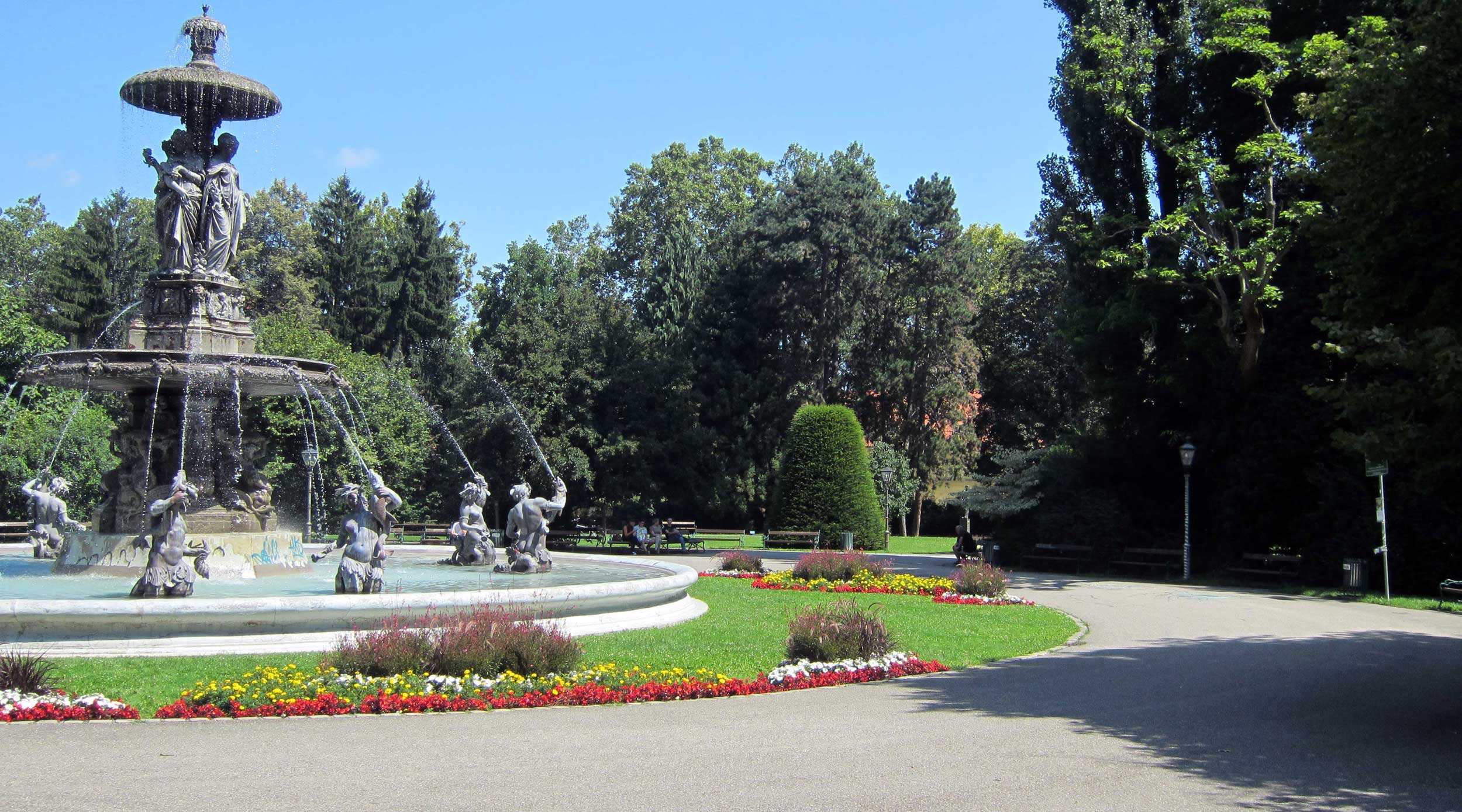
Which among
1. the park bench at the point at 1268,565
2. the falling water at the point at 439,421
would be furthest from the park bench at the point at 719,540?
the park bench at the point at 1268,565

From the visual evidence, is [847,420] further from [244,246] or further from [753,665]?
[244,246]

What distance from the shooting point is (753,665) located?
A: 11844 millimetres

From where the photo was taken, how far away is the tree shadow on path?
7473 millimetres

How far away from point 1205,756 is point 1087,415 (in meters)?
45.8

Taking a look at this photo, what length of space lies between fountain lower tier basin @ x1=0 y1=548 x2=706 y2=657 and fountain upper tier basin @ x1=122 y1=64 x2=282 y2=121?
6.84 metres

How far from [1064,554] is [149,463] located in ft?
68.3

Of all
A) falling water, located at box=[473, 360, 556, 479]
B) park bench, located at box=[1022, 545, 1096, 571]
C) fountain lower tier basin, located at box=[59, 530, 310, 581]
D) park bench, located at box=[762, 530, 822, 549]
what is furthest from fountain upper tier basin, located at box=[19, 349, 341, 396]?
park bench, located at box=[762, 530, 822, 549]

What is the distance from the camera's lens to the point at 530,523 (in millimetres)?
17609

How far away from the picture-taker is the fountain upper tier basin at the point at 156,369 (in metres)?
14.7

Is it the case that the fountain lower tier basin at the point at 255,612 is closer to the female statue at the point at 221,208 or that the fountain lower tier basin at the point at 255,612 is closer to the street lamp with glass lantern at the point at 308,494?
the female statue at the point at 221,208

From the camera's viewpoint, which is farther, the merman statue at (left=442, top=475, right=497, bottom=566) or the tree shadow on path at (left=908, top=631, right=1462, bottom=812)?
the merman statue at (left=442, top=475, right=497, bottom=566)

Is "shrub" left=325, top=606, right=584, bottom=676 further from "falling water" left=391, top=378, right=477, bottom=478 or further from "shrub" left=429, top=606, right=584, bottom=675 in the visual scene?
"falling water" left=391, top=378, right=477, bottom=478

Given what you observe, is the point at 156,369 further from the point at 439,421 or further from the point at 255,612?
the point at 439,421

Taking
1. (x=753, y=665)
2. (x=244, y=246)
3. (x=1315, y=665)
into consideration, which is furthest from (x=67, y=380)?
(x=244, y=246)
